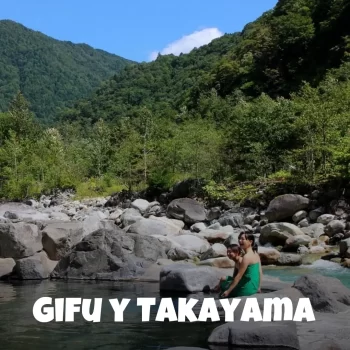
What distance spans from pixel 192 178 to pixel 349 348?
23.4 m

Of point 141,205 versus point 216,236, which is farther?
point 141,205

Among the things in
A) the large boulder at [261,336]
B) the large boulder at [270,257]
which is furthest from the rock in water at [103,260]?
the large boulder at [261,336]

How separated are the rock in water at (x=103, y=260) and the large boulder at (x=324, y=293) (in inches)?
212

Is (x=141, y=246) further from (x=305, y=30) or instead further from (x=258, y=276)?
(x=305, y=30)

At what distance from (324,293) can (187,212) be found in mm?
15204

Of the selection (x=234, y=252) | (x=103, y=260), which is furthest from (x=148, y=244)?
(x=234, y=252)

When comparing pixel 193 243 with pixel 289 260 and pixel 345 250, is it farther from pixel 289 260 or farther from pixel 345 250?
pixel 345 250

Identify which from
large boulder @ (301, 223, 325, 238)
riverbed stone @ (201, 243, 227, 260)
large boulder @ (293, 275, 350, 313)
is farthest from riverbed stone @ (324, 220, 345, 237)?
large boulder @ (293, 275, 350, 313)

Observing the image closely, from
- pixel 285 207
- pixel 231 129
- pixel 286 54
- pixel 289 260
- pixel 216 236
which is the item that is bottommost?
pixel 289 260

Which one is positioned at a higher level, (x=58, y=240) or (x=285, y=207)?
(x=285, y=207)

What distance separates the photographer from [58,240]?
1488 centimetres

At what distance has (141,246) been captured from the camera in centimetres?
1423

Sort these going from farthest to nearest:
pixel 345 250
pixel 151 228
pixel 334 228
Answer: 1. pixel 151 228
2. pixel 334 228
3. pixel 345 250

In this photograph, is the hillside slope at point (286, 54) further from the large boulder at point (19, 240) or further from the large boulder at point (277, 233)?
the large boulder at point (19, 240)
